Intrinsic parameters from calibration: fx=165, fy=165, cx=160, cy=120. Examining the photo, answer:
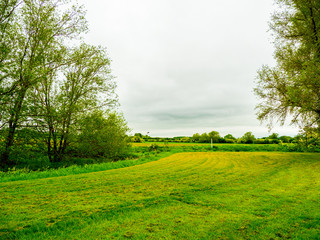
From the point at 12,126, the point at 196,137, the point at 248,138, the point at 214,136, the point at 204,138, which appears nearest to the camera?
the point at 12,126

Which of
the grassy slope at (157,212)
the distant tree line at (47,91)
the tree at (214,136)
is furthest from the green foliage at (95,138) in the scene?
the tree at (214,136)

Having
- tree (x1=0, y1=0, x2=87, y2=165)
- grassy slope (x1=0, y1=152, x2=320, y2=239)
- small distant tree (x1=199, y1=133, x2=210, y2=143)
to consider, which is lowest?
grassy slope (x1=0, y1=152, x2=320, y2=239)

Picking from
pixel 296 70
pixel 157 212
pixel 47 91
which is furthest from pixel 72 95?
pixel 296 70

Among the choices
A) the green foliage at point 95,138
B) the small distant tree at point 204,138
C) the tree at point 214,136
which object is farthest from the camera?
the small distant tree at point 204,138

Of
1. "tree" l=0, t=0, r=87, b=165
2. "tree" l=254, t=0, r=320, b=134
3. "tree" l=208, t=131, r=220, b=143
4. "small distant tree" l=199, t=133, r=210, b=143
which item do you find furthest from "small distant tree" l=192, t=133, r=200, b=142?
"tree" l=0, t=0, r=87, b=165

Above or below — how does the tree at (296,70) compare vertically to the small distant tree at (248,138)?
→ above

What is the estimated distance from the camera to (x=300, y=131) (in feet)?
57.3

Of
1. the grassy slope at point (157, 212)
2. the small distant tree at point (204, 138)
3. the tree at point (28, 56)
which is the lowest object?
the grassy slope at point (157, 212)

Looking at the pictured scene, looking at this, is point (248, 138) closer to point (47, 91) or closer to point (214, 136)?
point (214, 136)

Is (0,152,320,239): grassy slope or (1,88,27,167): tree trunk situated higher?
(1,88,27,167): tree trunk

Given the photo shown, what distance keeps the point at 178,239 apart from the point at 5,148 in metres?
13.1

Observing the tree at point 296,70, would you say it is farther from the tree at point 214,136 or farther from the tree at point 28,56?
the tree at point 214,136

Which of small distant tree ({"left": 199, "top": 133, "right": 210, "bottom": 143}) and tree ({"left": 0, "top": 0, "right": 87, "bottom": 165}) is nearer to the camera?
tree ({"left": 0, "top": 0, "right": 87, "bottom": 165})

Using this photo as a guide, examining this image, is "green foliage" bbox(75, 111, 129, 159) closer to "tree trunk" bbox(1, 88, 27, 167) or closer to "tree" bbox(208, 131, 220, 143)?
"tree trunk" bbox(1, 88, 27, 167)
